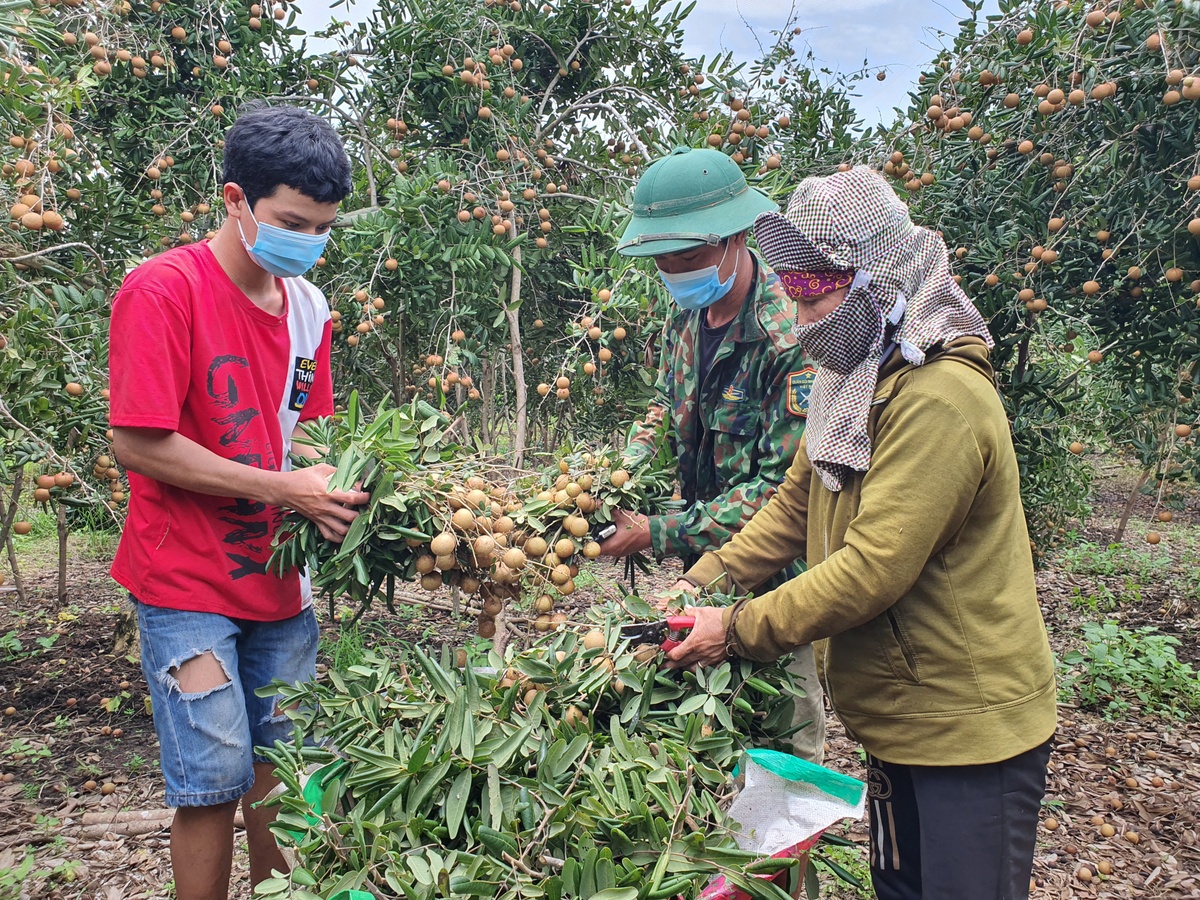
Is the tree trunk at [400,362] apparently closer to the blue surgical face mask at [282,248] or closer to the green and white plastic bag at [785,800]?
the blue surgical face mask at [282,248]

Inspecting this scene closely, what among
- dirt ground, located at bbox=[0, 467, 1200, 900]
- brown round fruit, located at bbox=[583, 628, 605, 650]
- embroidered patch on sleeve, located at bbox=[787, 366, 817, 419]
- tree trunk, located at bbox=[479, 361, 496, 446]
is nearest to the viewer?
brown round fruit, located at bbox=[583, 628, 605, 650]

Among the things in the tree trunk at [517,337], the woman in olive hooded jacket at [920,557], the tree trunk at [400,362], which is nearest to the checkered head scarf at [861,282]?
the woman in olive hooded jacket at [920,557]

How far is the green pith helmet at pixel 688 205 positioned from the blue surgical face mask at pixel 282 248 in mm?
798

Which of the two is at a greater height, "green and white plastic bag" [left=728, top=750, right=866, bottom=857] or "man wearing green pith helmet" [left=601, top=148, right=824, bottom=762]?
"man wearing green pith helmet" [left=601, top=148, right=824, bottom=762]

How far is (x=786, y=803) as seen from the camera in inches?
57.3

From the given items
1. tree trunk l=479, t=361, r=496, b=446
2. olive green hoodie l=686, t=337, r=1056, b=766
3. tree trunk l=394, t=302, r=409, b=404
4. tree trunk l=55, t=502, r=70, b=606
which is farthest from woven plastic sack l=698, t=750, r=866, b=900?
tree trunk l=55, t=502, r=70, b=606

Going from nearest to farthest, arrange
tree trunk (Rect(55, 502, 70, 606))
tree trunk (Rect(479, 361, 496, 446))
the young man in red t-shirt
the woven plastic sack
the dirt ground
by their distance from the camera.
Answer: the woven plastic sack < the young man in red t-shirt < the dirt ground < tree trunk (Rect(55, 502, 70, 606)) < tree trunk (Rect(479, 361, 496, 446))

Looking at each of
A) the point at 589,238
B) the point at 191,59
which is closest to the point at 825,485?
the point at 589,238

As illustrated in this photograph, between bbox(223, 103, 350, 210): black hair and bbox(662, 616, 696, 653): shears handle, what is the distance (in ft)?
4.29

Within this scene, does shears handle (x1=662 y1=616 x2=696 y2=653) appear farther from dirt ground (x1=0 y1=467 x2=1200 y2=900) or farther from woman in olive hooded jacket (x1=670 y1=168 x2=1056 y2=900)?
dirt ground (x1=0 y1=467 x2=1200 y2=900)

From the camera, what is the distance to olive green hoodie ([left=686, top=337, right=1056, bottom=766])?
1.50 m

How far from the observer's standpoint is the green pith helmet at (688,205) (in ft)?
7.38

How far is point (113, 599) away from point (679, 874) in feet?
18.1

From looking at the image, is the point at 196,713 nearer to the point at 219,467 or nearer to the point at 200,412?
the point at 219,467
